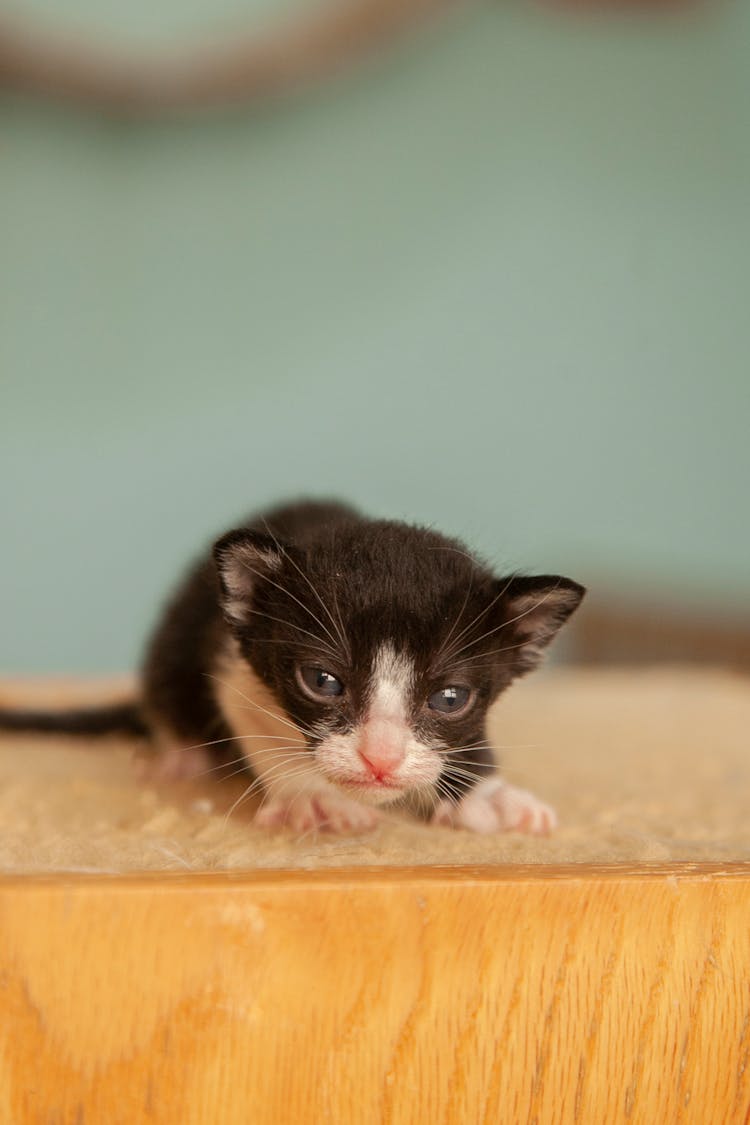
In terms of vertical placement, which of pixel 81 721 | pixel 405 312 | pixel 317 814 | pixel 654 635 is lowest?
pixel 654 635

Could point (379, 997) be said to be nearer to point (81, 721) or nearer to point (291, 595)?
point (291, 595)

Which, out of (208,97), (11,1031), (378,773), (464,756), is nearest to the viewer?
(11,1031)

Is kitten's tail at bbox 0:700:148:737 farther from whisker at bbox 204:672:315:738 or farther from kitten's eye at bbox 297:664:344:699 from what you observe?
kitten's eye at bbox 297:664:344:699

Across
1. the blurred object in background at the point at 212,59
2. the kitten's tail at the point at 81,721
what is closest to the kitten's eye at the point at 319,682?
the kitten's tail at the point at 81,721

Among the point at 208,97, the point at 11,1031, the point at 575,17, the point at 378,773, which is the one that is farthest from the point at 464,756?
the point at 575,17

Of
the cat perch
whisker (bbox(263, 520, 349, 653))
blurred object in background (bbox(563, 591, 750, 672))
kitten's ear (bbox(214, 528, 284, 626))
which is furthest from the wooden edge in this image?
blurred object in background (bbox(563, 591, 750, 672))

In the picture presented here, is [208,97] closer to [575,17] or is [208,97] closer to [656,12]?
[575,17]

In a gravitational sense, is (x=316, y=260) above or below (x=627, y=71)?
below

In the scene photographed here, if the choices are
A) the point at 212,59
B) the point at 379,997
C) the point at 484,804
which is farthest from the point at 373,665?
the point at 212,59
